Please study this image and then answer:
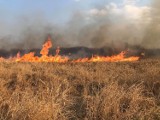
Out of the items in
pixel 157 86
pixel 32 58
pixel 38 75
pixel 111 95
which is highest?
pixel 32 58

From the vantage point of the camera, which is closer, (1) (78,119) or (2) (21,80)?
(1) (78,119)

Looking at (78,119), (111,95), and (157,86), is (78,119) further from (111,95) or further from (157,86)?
(157,86)

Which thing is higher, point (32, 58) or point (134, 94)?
point (32, 58)

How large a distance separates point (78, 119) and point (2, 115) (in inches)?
70.2

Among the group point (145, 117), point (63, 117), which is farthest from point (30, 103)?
point (145, 117)

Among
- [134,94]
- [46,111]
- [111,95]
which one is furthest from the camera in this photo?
[134,94]

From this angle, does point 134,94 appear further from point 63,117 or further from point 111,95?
point 63,117

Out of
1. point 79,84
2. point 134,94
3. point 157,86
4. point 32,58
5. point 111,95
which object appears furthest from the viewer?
point 32,58

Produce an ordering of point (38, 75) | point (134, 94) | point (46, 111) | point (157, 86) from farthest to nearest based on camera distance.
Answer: point (38, 75) < point (157, 86) < point (134, 94) < point (46, 111)

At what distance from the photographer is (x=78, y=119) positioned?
8.25 m

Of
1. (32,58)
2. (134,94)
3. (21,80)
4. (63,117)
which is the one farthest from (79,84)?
(32,58)

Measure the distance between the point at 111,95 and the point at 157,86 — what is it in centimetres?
483

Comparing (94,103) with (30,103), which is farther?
(94,103)

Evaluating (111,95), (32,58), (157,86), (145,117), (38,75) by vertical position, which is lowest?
(145,117)
